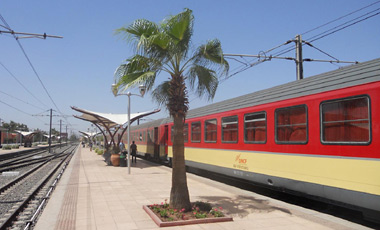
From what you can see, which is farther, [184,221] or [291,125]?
[291,125]

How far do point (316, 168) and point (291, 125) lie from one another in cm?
146

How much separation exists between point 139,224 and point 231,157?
5.48 metres

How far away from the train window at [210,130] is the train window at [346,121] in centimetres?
582

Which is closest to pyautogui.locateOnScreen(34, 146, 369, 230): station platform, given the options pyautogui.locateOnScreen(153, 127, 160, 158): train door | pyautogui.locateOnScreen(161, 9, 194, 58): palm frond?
pyautogui.locateOnScreen(161, 9, 194, 58): palm frond

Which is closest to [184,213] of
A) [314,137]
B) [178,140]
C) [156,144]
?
[178,140]

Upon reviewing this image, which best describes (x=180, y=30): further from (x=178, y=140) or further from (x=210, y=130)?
(x=210, y=130)

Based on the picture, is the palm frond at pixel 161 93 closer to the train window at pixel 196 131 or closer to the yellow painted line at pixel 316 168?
the yellow painted line at pixel 316 168

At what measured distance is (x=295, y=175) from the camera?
8070 mm

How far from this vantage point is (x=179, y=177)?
24.4 ft

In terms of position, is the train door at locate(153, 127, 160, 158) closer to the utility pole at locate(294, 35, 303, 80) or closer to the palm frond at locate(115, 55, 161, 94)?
the utility pole at locate(294, 35, 303, 80)

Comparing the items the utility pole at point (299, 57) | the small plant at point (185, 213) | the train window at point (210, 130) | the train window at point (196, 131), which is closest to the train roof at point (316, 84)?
the train window at point (210, 130)

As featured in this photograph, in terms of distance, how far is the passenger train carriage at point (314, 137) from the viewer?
246 inches

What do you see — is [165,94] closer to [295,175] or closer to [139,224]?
[139,224]

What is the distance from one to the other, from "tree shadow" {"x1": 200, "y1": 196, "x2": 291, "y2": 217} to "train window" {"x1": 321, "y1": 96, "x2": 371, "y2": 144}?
2.11m
